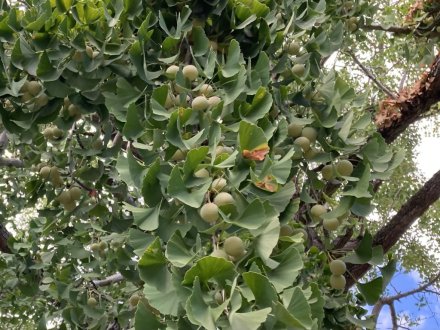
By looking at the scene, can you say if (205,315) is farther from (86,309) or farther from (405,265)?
(405,265)

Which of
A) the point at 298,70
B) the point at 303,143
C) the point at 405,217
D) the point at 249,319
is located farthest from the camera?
the point at 405,217

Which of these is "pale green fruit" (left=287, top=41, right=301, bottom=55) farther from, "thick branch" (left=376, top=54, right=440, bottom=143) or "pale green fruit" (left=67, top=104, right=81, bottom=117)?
"thick branch" (left=376, top=54, right=440, bottom=143)

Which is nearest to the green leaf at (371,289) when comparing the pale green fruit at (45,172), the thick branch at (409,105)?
the pale green fruit at (45,172)

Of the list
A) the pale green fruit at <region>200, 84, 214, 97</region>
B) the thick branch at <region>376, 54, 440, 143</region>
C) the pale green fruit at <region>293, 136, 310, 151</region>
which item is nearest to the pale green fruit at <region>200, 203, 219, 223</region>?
the pale green fruit at <region>200, 84, 214, 97</region>

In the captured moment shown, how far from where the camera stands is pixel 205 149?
1.08 meters

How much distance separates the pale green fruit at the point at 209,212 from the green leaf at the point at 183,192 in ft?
0.04

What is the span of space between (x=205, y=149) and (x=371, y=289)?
68 cm

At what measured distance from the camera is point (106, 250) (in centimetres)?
239

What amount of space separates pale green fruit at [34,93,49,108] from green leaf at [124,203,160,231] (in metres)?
0.54

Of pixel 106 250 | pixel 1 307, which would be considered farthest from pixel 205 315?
pixel 1 307

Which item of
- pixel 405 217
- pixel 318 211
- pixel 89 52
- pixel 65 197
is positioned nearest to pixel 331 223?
pixel 318 211

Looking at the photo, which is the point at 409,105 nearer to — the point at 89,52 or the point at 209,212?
the point at 89,52

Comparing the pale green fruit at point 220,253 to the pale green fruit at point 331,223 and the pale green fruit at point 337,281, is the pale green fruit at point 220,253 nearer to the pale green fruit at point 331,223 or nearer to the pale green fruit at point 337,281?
the pale green fruit at point 331,223

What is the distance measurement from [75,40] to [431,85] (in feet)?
6.56
